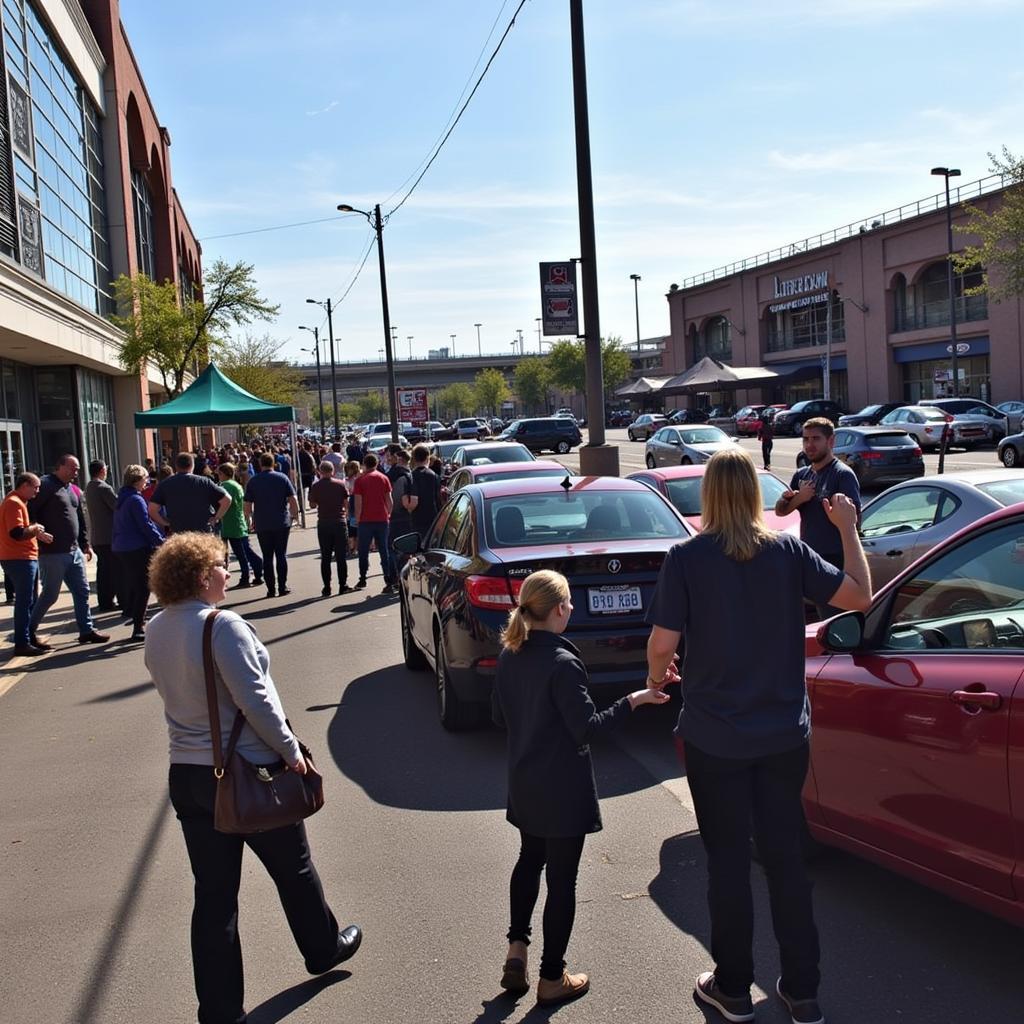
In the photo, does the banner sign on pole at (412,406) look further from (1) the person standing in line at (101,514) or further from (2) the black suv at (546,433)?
(1) the person standing in line at (101,514)

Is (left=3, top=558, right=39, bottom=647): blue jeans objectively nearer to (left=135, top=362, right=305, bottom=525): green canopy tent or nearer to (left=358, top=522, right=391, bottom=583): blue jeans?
(left=358, top=522, right=391, bottom=583): blue jeans

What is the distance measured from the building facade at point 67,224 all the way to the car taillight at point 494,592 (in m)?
13.2

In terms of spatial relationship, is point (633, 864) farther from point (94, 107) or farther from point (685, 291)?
point (685, 291)

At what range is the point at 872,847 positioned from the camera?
4137mm

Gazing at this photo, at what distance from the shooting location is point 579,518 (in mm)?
7895

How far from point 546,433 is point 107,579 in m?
37.1

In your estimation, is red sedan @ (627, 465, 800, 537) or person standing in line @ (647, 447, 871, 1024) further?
red sedan @ (627, 465, 800, 537)

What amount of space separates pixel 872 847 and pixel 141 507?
9816mm

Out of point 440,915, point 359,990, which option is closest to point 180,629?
point 359,990

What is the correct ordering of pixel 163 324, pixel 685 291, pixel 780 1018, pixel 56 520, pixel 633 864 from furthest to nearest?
pixel 685 291
pixel 163 324
pixel 56 520
pixel 633 864
pixel 780 1018

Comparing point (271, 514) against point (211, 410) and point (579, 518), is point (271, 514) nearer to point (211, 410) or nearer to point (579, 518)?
point (211, 410)

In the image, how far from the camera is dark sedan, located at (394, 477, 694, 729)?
692 cm

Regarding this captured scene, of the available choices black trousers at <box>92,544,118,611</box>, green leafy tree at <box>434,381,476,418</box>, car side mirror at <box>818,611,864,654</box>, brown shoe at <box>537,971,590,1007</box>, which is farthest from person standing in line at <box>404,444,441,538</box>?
green leafy tree at <box>434,381,476,418</box>

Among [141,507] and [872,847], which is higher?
[141,507]
